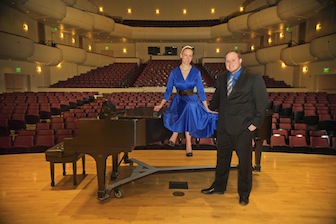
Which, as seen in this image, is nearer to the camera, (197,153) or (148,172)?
(148,172)

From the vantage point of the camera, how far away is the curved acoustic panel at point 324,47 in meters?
11.3

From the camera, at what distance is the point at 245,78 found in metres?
2.63

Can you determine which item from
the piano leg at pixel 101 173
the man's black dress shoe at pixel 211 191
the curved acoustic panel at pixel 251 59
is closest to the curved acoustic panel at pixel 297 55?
the curved acoustic panel at pixel 251 59

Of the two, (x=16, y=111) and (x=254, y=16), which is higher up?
(x=254, y=16)

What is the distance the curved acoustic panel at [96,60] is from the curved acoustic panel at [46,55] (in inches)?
151

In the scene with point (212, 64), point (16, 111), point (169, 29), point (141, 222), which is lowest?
point (141, 222)

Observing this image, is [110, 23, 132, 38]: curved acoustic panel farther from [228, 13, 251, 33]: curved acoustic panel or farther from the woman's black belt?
the woman's black belt

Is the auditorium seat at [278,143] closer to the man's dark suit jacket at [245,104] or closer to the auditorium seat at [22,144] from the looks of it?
the man's dark suit jacket at [245,104]

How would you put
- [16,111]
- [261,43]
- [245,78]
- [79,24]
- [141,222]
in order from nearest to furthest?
[141,222], [245,78], [16,111], [79,24], [261,43]

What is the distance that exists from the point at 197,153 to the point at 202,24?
21.3m

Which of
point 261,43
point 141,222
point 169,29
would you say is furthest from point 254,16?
point 141,222

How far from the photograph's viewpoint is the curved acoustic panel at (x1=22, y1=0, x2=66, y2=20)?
1312 centimetres

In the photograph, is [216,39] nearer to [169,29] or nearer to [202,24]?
[202,24]

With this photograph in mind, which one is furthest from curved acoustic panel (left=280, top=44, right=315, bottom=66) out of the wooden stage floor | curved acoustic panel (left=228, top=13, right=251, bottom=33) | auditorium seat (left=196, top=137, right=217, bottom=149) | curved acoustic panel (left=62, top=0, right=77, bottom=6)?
curved acoustic panel (left=62, top=0, right=77, bottom=6)
